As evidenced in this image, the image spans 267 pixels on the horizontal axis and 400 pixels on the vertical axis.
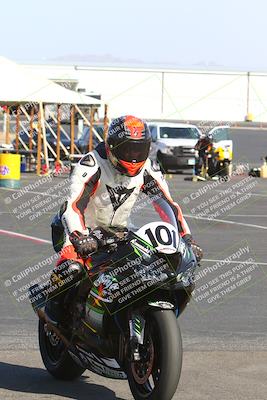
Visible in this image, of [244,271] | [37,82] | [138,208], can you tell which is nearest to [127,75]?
[37,82]

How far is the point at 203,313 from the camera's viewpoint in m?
10.9

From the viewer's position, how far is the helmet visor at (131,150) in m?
7.05

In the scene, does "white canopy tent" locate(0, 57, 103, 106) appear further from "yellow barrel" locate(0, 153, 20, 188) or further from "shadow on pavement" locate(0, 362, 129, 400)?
"shadow on pavement" locate(0, 362, 129, 400)

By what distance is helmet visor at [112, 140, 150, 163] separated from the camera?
705 centimetres

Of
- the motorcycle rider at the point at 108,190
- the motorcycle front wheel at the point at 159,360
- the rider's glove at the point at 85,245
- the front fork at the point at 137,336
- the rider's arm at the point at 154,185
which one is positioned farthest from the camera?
the rider's arm at the point at 154,185

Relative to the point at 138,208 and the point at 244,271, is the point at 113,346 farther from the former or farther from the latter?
the point at 244,271

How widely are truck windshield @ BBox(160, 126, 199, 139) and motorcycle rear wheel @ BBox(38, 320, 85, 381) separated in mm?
33467

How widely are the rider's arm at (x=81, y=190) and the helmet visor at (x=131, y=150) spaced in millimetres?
220

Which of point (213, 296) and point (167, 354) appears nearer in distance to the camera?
point (167, 354)

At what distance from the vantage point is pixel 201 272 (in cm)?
1363

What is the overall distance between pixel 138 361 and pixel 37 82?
29115 mm

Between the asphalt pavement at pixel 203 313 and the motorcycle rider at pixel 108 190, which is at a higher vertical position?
the motorcycle rider at pixel 108 190

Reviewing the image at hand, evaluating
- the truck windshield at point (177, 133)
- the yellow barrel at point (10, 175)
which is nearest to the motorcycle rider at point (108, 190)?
the yellow barrel at point (10, 175)

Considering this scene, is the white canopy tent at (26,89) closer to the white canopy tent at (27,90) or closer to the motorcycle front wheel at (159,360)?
the white canopy tent at (27,90)
